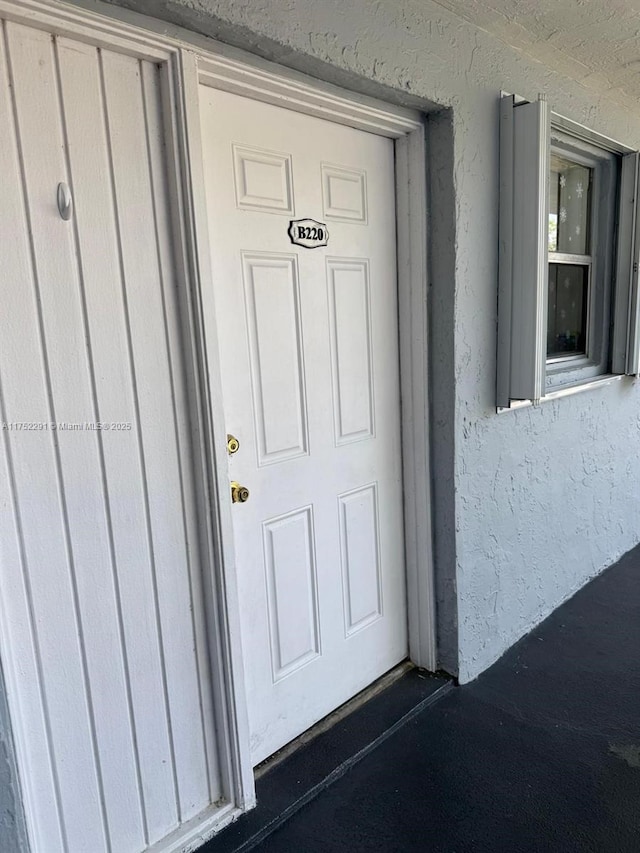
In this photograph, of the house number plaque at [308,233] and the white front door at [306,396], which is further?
the house number plaque at [308,233]

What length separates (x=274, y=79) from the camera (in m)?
1.50

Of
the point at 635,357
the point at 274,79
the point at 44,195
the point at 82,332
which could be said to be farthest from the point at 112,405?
the point at 635,357

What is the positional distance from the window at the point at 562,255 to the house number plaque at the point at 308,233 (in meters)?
0.73

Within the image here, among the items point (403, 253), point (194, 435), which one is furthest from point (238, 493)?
point (403, 253)

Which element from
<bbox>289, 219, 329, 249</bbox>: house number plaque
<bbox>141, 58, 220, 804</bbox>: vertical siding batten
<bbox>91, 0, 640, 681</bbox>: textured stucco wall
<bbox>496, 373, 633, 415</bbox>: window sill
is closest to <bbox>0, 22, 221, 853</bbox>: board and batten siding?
<bbox>141, 58, 220, 804</bbox>: vertical siding batten

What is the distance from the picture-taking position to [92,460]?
1283mm

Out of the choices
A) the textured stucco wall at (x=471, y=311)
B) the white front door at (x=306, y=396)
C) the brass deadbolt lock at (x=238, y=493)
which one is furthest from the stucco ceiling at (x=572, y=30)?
the brass deadbolt lock at (x=238, y=493)

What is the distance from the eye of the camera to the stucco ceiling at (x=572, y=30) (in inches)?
70.9

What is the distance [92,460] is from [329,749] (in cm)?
126

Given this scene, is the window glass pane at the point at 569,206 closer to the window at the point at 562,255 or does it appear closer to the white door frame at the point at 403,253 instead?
the window at the point at 562,255

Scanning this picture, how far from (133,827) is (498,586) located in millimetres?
1522

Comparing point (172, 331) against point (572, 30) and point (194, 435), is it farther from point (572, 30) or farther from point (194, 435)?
point (572, 30)

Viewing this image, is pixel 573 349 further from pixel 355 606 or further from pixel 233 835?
pixel 233 835

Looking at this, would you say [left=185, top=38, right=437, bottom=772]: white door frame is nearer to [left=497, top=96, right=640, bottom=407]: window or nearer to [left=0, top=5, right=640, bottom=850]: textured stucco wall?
[left=0, top=5, right=640, bottom=850]: textured stucco wall
